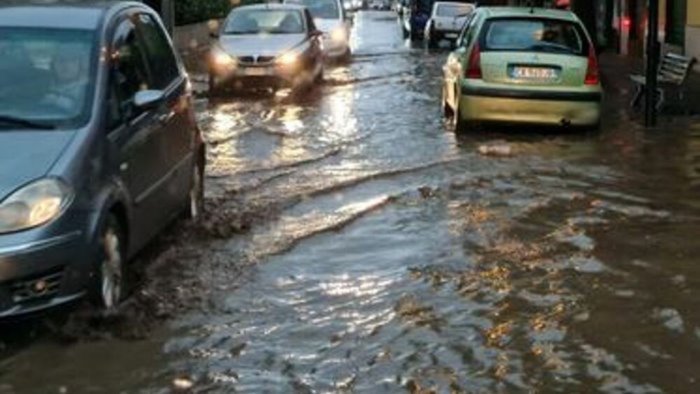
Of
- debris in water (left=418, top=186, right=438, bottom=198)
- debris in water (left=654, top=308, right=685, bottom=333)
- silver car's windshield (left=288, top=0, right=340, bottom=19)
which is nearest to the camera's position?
debris in water (left=654, top=308, right=685, bottom=333)

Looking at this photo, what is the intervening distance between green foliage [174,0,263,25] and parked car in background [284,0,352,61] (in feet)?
19.4

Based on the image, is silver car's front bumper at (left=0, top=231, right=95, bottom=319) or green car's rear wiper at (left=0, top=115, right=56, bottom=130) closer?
silver car's front bumper at (left=0, top=231, right=95, bottom=319)

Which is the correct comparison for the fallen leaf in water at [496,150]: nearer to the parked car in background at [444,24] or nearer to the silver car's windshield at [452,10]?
the parked car in background at [444,24]

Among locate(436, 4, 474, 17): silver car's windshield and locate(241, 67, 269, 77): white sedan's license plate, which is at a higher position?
locate(241, 67, 269, 77): white sedan's license plate

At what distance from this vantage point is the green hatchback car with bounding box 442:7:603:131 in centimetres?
1378

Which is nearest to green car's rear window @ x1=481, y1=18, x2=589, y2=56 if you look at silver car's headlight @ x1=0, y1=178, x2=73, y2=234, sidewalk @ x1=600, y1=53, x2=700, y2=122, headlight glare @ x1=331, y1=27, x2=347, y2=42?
sidewalk @ x1=600, y1=53, x2=700, y2=122

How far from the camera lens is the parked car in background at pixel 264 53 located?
19.6 metres

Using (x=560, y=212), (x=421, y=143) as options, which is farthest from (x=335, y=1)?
(x=560, y=212)

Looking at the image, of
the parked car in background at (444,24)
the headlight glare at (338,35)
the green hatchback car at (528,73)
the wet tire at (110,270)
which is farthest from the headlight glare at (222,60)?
the parked car in background at (444,24)

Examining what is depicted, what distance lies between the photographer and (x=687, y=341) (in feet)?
20.4

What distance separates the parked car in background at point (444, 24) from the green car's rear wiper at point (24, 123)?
29.6 m

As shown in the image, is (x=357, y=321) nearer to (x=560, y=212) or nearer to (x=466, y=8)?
(x=560, y=212)

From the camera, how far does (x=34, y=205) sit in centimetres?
597

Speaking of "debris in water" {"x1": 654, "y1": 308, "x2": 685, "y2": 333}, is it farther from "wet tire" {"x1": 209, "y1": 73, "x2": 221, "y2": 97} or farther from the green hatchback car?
"wet tire" {"x1": 209, "y1": 73, "x2": 221, "y2": 97}
